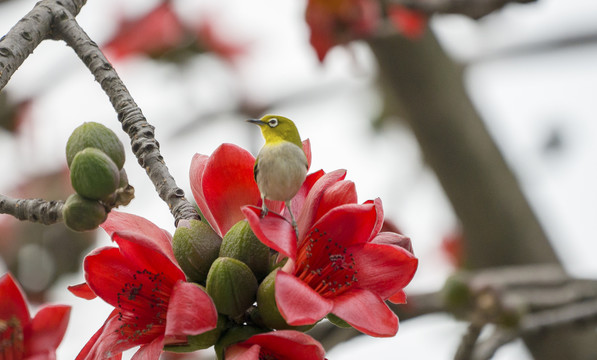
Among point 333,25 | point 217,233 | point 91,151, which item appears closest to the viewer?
point 91,151

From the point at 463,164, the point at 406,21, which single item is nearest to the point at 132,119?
the point at 406,21

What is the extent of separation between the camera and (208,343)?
0.75 metres

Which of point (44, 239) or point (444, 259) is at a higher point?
point (44, 239)

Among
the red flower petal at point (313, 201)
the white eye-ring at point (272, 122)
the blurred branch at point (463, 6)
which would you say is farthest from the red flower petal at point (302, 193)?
the blurred branch at point (463, 6)

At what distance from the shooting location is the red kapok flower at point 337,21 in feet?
5.98

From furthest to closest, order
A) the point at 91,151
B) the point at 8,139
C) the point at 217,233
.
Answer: the point at 8,139, the point at 217,233, the point at 91,151

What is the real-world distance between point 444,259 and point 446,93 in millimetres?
924

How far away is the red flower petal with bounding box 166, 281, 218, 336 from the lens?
67 cm

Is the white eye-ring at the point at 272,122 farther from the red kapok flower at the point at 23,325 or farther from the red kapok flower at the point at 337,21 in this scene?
the red kapok flower at the point at 337,21

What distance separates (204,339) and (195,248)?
0.31 ft

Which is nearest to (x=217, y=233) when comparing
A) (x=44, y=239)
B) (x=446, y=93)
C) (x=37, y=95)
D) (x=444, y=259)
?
(x=44, y=239)

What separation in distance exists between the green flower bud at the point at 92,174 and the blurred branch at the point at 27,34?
10cm

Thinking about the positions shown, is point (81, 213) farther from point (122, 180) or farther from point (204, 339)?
point (204, 339)

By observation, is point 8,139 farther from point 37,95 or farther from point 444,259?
point 444,259
